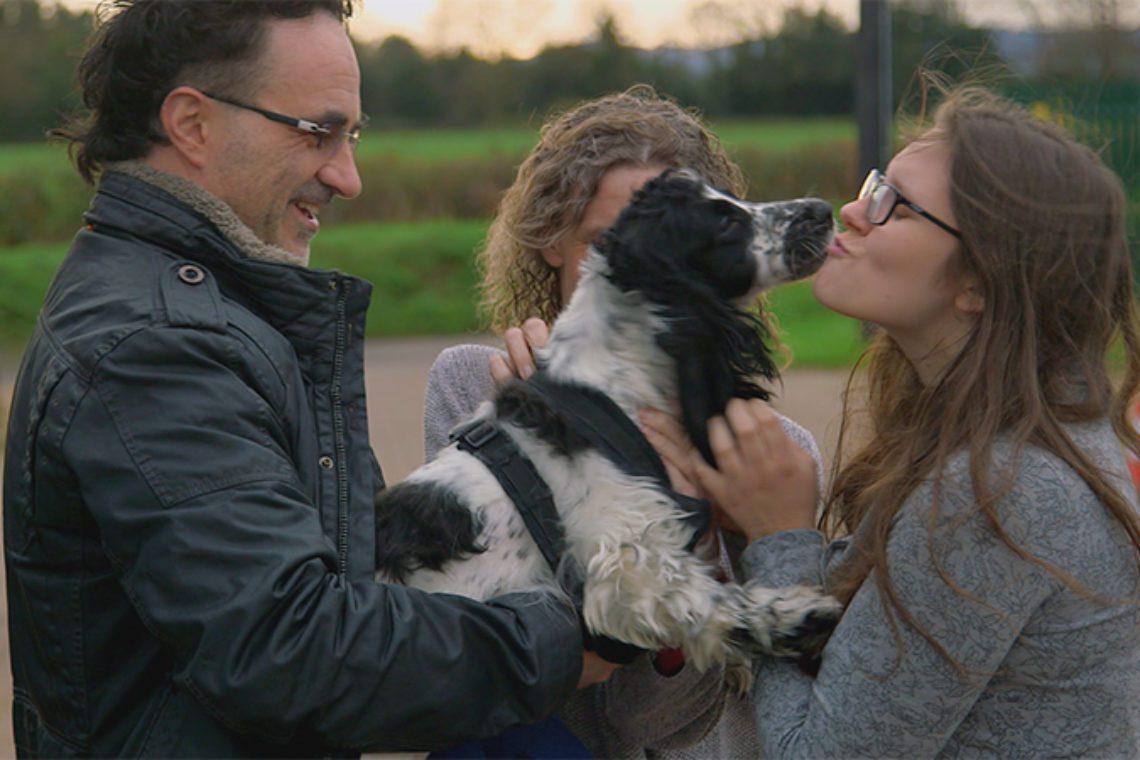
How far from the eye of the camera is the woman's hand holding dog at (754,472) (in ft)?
8.18

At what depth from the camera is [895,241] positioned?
7.77ft

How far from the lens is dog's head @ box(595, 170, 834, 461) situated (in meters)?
2.76

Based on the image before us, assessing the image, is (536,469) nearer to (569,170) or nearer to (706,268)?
(706,268)

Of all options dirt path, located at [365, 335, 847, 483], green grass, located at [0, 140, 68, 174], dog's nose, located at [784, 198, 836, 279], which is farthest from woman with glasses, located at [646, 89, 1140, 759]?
green grass, located at [0, 140, 68, 174]

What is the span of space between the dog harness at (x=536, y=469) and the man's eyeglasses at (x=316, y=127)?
0.66 metres

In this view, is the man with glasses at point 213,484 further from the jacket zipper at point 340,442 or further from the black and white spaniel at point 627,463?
the black and white spaniel at point 627,463

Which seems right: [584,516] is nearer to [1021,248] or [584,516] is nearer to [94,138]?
[1021,248]

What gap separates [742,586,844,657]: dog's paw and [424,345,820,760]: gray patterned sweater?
293 mm

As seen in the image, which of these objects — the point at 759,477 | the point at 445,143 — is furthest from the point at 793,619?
the point at 445,143

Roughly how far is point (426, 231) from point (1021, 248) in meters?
17.9

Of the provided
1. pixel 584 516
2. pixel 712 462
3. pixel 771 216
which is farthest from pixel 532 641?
pixel 771 216

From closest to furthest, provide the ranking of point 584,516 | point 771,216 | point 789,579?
point 789,579, point 584,516, point 771,216

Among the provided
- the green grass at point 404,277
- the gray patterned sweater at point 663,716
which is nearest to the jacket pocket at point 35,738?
the gray patterned sweater at point 663,716

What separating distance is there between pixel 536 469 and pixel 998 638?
38.5 inches
